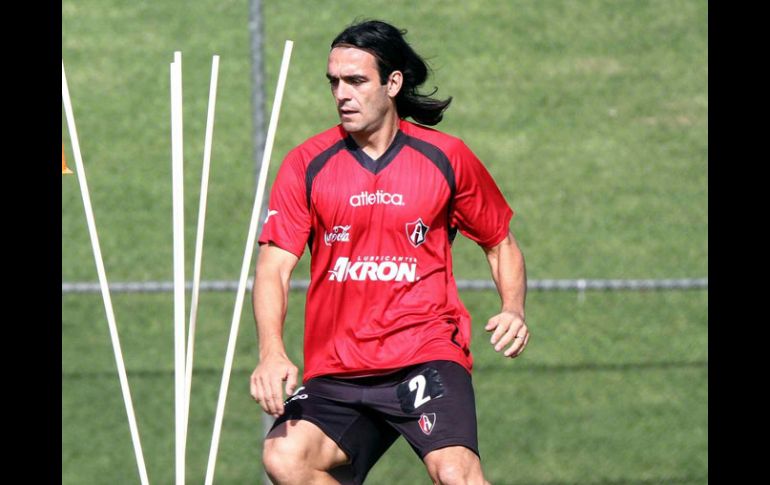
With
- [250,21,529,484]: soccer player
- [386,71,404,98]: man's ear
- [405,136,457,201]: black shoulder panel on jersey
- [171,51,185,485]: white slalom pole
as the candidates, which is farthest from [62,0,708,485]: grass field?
[171,51,185,485]: white slalom pole

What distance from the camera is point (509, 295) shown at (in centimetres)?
454

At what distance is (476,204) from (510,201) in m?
3.92

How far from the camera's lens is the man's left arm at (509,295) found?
4.17 m

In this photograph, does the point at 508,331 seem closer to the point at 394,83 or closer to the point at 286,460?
the point at 286,460

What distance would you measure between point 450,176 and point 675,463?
3.53 m

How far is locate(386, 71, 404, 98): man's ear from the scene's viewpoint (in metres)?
4.59

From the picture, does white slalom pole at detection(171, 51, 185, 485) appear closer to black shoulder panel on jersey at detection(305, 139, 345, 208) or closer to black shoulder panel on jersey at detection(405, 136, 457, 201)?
black shoulder panel on jersey at detection(305, 139, 345, 208)

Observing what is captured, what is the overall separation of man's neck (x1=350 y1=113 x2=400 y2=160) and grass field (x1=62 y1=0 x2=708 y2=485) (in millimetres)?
3062

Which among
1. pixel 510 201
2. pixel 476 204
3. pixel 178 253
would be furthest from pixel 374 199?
pixel 510 201

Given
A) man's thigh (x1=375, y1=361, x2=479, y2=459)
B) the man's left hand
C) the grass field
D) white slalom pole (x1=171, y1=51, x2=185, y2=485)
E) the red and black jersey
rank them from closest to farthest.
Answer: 1. white slalom pole (x1=171, y1=51, x2=185, y2=485)
2. the man's left hand
3. man's thigh (x1=375, y1=361, x2=479, y2=459)
4. the red and black jersey
5. the grass field

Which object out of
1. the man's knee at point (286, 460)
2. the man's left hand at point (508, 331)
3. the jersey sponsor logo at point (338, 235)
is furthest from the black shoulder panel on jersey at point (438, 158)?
the man's knee at point (286, 460)

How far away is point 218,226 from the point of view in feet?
27.7
